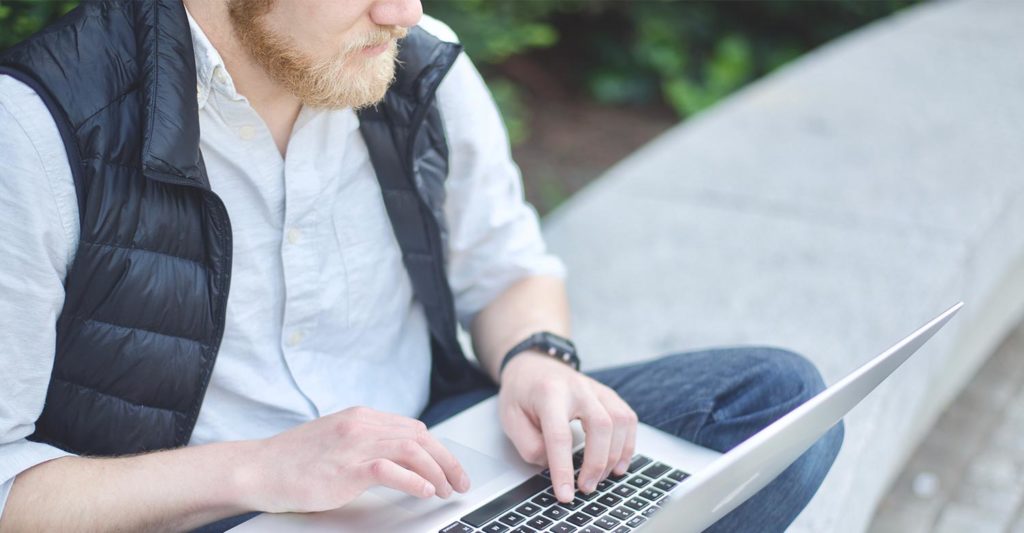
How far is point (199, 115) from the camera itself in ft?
5.75

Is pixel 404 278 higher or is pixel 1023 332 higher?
pixel 404 278

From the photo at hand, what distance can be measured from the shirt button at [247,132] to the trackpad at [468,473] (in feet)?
1.92

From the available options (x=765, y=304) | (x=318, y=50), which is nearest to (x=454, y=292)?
(x=318, y=50)

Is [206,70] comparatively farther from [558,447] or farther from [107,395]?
[558,447]

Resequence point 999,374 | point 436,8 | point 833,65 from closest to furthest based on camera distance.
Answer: point 999,374
point 436,8
point 833,65

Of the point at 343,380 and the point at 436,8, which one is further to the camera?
the point at 436,8

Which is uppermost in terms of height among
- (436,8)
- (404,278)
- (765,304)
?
(436,8)

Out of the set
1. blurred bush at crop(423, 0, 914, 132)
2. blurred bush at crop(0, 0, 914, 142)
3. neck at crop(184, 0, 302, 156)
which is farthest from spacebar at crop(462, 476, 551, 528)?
blurred bush at crop(423, 0, 914, 132)

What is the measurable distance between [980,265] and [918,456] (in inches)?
24.2

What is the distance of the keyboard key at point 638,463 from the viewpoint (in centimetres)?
184

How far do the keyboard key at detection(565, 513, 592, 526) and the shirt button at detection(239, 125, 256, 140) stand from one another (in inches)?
30.7

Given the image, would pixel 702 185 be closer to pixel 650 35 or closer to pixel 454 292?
pixel 454 292

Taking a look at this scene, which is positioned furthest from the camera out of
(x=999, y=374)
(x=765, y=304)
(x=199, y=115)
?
(x=999, y=374)

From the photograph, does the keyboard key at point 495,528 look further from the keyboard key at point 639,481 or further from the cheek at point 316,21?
the cheek at point 316,21
